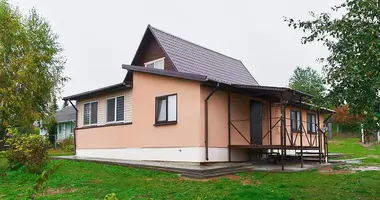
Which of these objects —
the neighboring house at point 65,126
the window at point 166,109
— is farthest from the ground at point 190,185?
the neighboring house at point 65,126

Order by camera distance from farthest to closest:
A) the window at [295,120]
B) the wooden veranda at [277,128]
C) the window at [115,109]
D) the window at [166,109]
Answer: the window at [295,120] → the window at [115,109] → the window at [166,109] → the wooden veranda at [277,128]

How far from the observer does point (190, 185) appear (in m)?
9.33

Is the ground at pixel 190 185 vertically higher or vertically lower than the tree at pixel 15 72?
lower

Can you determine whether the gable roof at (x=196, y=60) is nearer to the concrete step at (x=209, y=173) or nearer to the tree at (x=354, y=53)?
the concrete step at (x=209, y=173)

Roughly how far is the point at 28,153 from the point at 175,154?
5090 millimetres

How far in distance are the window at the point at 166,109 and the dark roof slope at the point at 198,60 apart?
1405 mm

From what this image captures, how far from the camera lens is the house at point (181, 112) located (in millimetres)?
12641

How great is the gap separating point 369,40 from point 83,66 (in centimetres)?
3306

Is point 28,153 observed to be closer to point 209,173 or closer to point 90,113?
point 209,173

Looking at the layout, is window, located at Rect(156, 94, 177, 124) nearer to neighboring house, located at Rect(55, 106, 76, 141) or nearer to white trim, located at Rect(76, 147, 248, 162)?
white trim, located at Rect(76, 147, 248, 162)

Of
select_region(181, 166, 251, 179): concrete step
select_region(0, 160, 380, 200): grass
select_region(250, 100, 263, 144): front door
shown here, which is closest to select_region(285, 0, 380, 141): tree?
select_region(0, 160, 380, 200): grass

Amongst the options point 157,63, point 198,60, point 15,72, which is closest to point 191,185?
point 157,63

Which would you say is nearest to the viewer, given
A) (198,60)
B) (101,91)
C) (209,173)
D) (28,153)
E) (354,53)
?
(354,53)

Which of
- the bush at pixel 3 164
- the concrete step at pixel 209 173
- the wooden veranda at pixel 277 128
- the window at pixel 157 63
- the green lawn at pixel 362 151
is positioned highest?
the window at pixel 157 63
